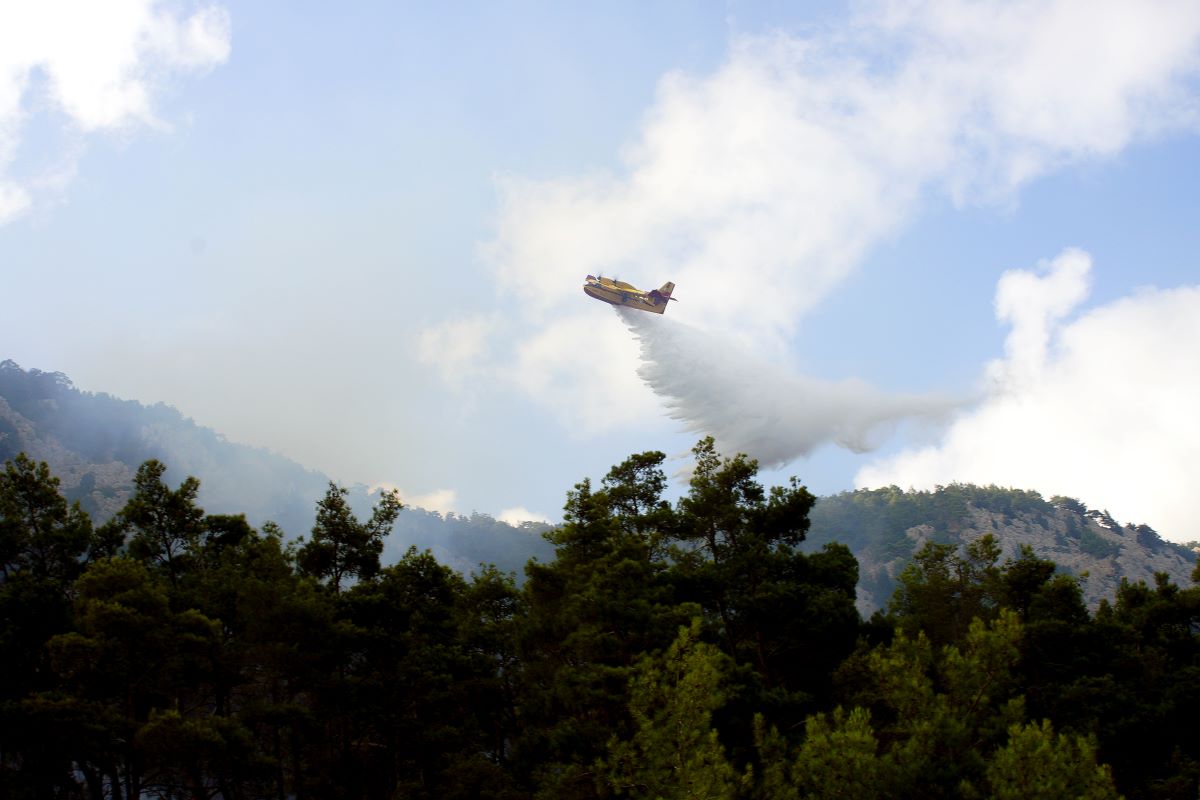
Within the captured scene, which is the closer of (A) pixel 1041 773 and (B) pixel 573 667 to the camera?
(A) pixel 1041 773

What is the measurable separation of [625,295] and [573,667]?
204ft

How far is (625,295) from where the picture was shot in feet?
288

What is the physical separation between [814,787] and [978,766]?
395cm

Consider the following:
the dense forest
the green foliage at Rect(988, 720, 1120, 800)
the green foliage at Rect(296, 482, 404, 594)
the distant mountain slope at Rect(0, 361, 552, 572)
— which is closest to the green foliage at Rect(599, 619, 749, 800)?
the dense forest

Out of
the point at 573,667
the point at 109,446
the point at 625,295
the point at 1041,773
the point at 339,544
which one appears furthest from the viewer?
the point at 109,446

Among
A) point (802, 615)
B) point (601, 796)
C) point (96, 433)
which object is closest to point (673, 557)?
point (802, 615)

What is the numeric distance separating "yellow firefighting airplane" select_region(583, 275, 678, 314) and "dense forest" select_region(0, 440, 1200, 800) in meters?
50.4

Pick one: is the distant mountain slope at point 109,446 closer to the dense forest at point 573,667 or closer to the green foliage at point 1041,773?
the dense forest at point 573,667

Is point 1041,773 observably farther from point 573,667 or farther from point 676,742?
point 573,667

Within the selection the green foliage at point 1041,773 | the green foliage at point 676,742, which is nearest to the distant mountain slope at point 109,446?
the green foliage at point 676,742

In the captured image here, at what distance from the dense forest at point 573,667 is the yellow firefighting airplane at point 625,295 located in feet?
165

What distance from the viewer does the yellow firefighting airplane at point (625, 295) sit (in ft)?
285

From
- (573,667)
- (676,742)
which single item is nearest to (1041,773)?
(676,742)

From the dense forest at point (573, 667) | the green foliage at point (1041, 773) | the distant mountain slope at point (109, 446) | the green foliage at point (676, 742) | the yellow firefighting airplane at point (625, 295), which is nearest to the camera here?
the green foliage at point (1041, 773)
